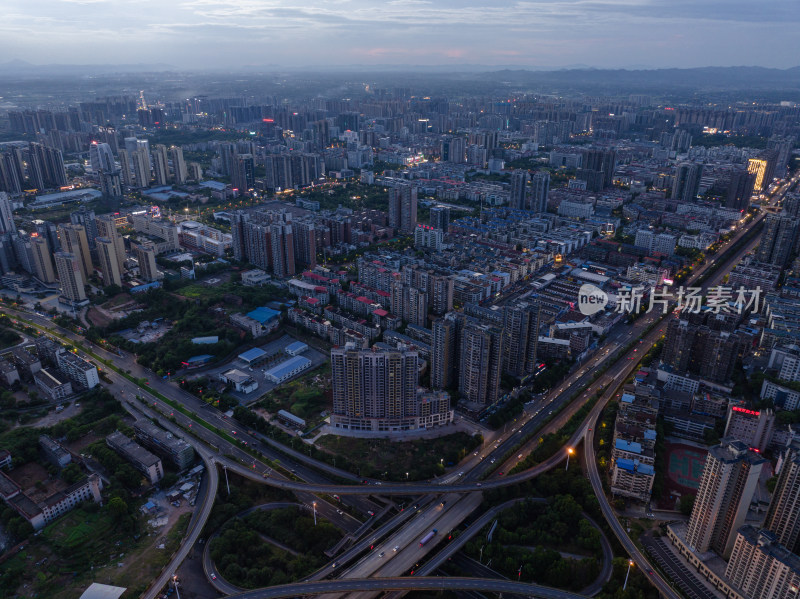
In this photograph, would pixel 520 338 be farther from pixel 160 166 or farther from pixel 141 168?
pixel 160 166

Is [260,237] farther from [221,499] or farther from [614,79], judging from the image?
[614,79]

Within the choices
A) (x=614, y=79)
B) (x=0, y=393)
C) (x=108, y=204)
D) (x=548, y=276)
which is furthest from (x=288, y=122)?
(x=614, y=79)

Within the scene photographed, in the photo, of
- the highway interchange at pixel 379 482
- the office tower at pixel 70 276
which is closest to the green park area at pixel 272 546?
the highway interchange at pixel 379 482

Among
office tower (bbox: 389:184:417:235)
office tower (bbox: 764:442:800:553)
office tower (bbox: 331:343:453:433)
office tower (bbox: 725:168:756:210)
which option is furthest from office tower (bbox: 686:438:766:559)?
office tower (bbox: 725:168:756:210)

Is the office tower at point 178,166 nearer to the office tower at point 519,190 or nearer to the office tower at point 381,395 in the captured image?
the office tower at point 519,190

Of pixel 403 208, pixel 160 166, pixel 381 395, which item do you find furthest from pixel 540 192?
pixel 160 166
